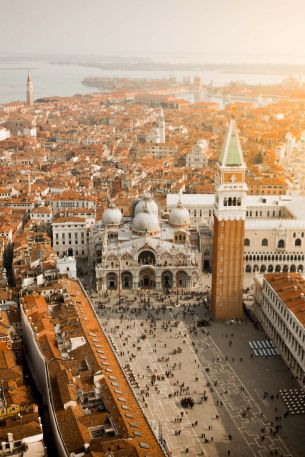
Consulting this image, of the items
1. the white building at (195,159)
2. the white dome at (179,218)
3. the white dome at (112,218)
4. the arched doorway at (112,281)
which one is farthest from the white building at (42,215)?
the white building at (195,159)

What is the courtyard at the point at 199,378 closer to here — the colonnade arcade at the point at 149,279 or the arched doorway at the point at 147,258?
the colonnade arcade at the point at 149,279

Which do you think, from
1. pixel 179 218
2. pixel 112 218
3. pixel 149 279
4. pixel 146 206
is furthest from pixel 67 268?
pixel 179 218

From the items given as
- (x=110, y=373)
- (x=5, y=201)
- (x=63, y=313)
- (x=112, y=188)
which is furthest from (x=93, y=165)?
(x=110, y=373)

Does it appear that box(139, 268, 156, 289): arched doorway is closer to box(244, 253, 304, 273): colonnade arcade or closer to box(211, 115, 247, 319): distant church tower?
box(211, 115, 247, 319): distant church tower

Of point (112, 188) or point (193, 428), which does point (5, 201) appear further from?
point (193, 428)

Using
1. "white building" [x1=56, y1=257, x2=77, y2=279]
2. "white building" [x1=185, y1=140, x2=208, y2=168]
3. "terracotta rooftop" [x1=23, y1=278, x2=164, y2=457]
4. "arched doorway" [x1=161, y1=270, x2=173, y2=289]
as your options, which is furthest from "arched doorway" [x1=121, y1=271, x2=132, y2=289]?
"white building" [x1=185, y1=140, x2=208, y2=168]

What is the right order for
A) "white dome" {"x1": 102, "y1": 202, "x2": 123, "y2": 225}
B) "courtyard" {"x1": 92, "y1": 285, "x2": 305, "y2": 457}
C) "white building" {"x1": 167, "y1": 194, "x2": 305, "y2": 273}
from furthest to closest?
"white dome" {"x1": 102, "y1": 202, "x2": 123, "y2": 225}
"white building" {"x1": 167, "y1": 194, "x2": 305, "y2": 273}
"courtyard" {"x1": 92, "y1": 285, "x2": 305, "y2": 457}

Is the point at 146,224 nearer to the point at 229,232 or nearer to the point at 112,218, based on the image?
the point at 112,218
